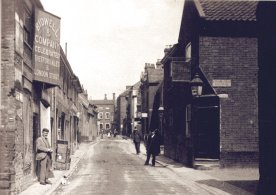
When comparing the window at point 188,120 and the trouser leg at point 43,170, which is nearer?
the trouser leg at point 43,170

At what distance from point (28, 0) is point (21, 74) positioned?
2875mm

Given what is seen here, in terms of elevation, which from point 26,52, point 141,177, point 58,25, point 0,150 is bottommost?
point 141,177

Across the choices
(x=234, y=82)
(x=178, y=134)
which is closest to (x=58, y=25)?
(x=234, y=82)

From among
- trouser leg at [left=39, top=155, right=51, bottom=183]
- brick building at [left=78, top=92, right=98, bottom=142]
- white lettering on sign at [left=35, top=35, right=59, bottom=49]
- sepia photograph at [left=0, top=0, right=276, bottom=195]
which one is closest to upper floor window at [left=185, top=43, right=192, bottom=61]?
sepia photograph at [left=0, top=0, right=276, bottom=195]

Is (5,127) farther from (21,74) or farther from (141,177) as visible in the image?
(141,177)

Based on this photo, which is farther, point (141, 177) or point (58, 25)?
point (141, 177)

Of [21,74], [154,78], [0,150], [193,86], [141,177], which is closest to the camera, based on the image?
[0,150]

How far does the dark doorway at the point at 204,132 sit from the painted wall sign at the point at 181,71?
161 centimetres

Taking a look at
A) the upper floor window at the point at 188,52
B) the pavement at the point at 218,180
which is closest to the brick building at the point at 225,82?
the pavement at the point at 218,180

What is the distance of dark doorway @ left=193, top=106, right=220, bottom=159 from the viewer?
2222cm

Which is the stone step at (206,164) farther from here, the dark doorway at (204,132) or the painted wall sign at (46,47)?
the painted wall sign at (46,47)

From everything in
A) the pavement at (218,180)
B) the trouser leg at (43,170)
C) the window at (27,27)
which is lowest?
the pavement at (218,180)

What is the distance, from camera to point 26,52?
14.7 m

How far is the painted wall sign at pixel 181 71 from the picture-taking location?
22.9m
